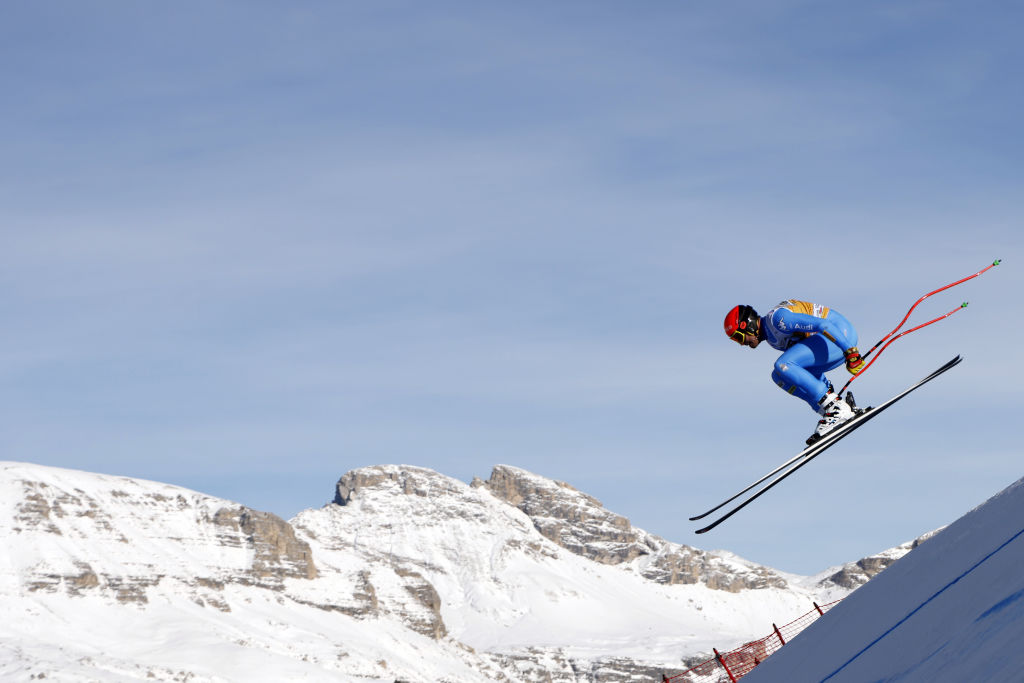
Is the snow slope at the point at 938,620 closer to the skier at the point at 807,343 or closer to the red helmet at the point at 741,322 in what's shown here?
the skier at the point at 807,343

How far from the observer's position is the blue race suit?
1451cm

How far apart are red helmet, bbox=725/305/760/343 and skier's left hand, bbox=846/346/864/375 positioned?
43.6 inches

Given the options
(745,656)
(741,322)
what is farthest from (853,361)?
(745,656)

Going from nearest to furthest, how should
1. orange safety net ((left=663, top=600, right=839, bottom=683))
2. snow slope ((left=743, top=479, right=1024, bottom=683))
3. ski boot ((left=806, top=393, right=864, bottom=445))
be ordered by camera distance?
1. snow slope ((left=743, top=479, right=1024, bottom=683))
2. ski boot ((left=806, top=393, right=864, bottom=445))
3. orange safety net ((left=663, top=600, right=839, bottom=683))

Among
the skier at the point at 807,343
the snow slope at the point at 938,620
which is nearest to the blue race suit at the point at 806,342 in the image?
the skier at the point at 807,343

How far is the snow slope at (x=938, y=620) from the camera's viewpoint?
22.3 feet

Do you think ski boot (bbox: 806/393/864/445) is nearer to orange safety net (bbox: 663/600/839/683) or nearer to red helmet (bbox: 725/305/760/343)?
red helmet (bbox: 725/305/760/343)

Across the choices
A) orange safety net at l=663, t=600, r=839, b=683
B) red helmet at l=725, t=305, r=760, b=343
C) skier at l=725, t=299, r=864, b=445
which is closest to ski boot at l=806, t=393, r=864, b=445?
skier at l=725, t=299, r=864, b=445

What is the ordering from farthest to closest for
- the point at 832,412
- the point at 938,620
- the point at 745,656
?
the point at 745,656
the point at 832,412
the point at 938,620

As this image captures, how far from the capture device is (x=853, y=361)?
47.7 ft

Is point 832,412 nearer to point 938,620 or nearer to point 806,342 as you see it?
point 806,342

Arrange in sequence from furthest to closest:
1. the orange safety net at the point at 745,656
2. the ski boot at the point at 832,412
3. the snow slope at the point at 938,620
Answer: the orange safety net at the point at 745,656 → the ski boot at the point at 832,412 → the snow slope at the point at 938,620

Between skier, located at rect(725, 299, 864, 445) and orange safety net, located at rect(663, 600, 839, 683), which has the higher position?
skier, located at rect(725, 299, 864, 445)

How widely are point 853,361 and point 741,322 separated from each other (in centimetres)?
138
